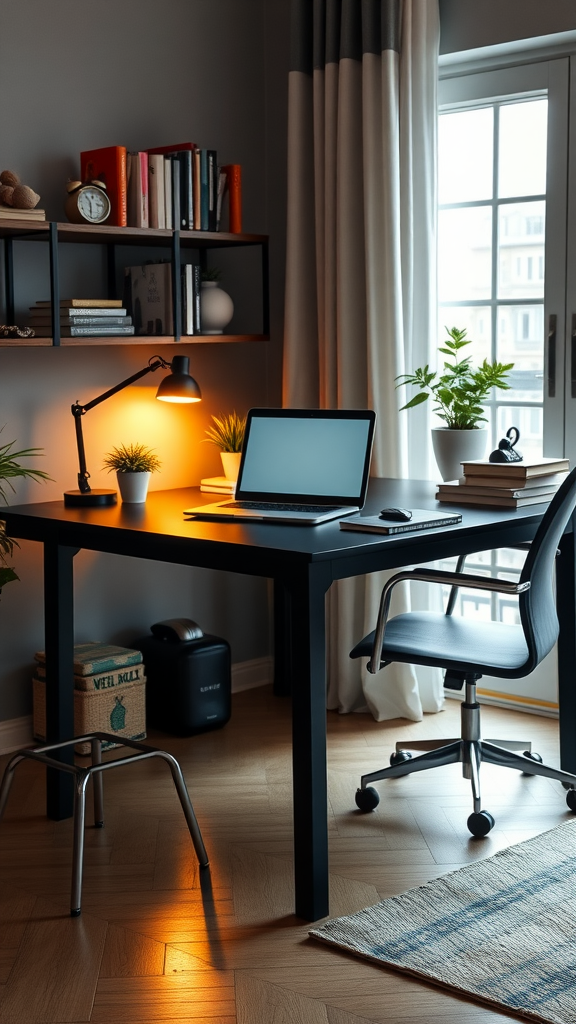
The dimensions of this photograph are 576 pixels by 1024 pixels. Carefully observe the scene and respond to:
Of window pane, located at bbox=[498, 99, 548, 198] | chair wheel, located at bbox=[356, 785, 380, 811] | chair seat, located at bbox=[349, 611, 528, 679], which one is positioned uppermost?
window pane, located at bbox=[498, 99, 548, 198]

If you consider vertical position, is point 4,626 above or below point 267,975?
above

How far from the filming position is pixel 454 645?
3.04 m

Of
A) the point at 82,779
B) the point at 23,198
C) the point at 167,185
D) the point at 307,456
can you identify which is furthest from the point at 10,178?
the point at 82,779

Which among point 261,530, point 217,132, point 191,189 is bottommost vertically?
point 261,530

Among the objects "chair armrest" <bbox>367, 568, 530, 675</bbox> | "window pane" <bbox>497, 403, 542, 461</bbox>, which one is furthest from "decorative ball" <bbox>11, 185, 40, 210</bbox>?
"window pane" <bbox>497, 403, 542, 461</bbox>

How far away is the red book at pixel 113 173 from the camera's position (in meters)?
3.51

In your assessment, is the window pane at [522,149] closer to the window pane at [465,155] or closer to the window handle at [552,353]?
the window pane at [465,155]

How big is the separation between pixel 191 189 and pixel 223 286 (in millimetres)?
536

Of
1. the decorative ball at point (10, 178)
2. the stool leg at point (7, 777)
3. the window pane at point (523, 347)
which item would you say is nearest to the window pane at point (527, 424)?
the window pane at point (523, 347)

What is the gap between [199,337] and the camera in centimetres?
381

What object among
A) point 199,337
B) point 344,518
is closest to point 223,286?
point 199,337

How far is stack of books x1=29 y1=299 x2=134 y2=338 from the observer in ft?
11.2

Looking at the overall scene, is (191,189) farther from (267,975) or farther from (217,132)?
(267,975)

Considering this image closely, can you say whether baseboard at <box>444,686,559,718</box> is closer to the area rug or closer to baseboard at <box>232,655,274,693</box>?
baseboard at <box>232,655,274,693</box>
